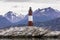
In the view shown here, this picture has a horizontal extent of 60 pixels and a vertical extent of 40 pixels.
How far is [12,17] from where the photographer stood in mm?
2354

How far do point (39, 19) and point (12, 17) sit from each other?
15.6 inches

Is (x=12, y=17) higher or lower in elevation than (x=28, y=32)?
higher

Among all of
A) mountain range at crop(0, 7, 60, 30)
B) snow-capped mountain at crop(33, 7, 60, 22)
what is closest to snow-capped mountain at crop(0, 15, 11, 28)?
mountain range at crop(0, 7, 60, 30)

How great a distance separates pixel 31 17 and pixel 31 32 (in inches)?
8.6

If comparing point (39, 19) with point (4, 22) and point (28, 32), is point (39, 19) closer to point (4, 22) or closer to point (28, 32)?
point (28, 32)

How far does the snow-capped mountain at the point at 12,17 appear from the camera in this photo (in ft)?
7.67

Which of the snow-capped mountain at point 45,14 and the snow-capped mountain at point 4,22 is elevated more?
the snow-capped mountain at point 45,14

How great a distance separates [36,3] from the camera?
7.80ft

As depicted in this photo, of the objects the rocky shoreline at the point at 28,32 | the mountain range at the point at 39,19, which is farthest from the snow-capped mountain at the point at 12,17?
the rocky shoreline at the point at 28,32

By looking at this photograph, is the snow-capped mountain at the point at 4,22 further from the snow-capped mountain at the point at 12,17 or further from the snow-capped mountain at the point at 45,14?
the snow-capped mountain at the point at 45,14

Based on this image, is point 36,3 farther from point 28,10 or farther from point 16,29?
point 16,29

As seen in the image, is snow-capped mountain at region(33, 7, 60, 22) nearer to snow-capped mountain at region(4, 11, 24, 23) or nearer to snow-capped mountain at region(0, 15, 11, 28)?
snow-capped mountain at region(4, 11, 24, 23)

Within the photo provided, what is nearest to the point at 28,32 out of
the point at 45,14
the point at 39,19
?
the point at 39,19

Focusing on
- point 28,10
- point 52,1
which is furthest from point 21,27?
point 52,1
